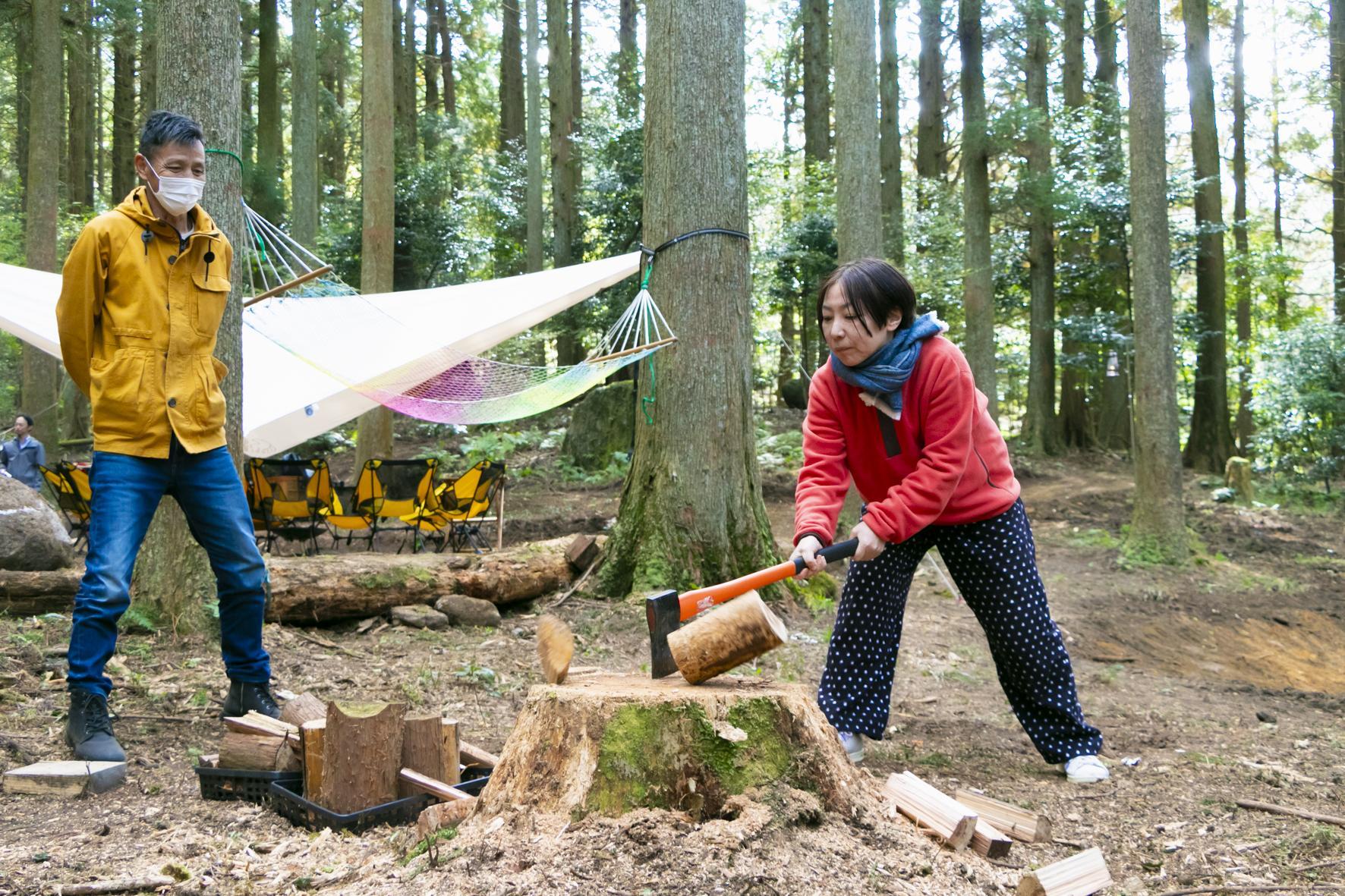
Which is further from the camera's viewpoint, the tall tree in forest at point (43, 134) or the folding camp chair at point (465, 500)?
the tall tree in forest at point (43, 134)

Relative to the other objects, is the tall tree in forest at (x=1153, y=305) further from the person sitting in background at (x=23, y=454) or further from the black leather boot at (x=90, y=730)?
the person sitting in background at (x=23, y=454)

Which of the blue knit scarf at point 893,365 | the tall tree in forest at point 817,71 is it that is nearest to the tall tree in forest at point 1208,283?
the tall tree in forest at point 817,71

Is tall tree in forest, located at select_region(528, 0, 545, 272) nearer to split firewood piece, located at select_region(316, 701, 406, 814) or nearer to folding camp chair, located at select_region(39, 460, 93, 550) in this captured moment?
folding camp chair, located at select_region(39, 460, 93, 550)

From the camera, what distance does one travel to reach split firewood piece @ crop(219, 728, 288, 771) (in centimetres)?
257

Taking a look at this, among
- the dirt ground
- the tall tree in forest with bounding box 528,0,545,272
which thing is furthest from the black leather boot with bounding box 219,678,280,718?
the tall tree in forest with bounding box 528,0,545,272

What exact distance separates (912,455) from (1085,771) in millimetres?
1078

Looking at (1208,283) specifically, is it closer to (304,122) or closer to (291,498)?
(304,122)

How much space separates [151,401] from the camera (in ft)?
9.23

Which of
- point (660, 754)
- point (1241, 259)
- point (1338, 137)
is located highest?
point (1338, 137)

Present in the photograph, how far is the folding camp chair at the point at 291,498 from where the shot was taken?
23.4 feet

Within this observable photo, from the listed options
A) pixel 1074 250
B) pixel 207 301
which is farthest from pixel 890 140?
pixel 207 301

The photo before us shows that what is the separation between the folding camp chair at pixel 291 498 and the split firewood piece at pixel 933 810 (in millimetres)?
5768

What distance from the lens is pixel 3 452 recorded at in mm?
9258

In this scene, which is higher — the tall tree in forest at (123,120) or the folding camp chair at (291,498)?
the tall tree in forest at (123,120)
